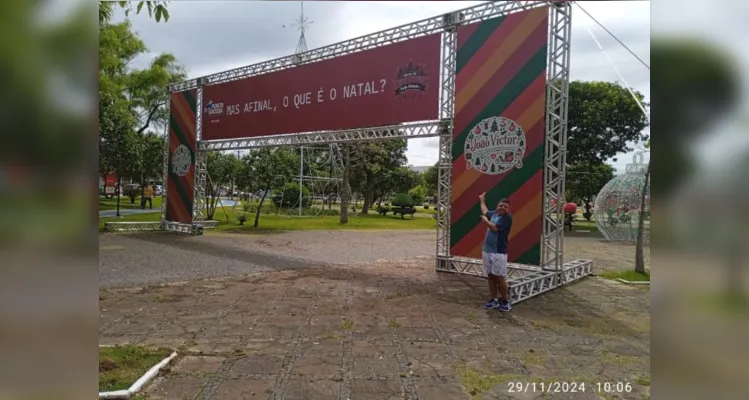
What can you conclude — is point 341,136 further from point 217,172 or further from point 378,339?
point 217,172

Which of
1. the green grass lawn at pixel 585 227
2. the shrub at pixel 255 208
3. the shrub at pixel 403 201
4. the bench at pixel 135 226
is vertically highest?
the shrub at pixel 403 201

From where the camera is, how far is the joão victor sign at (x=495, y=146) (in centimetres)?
766

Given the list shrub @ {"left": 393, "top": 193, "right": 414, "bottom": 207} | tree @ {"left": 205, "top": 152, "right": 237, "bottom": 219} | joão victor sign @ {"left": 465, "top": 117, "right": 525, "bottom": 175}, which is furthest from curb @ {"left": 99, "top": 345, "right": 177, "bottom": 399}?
shrub @ {"left": 393, "top": 193, "right": 414, "bottom": 207}

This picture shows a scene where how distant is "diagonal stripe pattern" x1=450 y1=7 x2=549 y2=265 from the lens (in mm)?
7434

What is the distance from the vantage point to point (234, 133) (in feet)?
42.3

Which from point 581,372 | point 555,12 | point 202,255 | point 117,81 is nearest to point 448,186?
point 555,12

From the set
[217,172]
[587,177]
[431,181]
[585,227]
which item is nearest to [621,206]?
[587,177]

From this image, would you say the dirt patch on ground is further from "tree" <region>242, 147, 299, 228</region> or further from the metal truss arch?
"tree" <region>242, 147, 299, 228</region>

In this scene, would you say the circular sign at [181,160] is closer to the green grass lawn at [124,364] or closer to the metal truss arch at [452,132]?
the metal truss arch at [452,132]

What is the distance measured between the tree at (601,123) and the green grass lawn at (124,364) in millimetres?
22188

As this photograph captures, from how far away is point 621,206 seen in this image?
12.9m

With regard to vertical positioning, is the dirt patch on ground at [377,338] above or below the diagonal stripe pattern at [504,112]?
below

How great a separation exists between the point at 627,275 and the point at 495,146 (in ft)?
11.8
